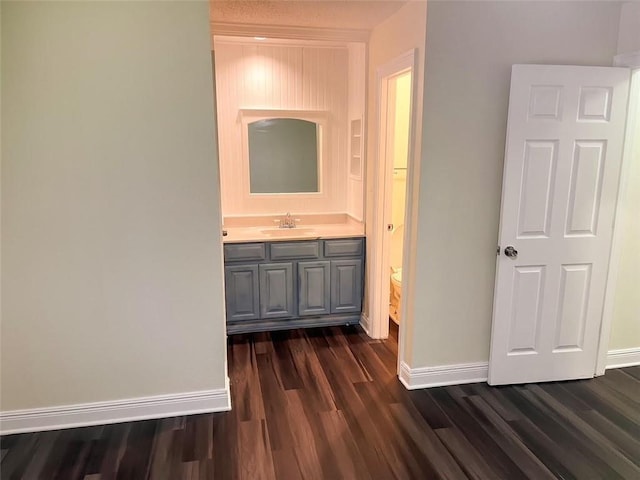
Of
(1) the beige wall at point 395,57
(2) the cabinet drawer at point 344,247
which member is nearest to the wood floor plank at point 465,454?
(1) the beige wall at point 395,57

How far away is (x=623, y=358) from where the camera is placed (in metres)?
3.22

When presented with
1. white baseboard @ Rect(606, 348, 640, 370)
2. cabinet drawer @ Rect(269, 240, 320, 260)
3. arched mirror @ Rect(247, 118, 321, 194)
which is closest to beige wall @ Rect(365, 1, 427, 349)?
cabinet drawer @ Rect(269, 240, 320, 260)

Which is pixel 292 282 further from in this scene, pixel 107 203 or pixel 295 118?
pixel 107 203

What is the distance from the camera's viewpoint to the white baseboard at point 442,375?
9.51 feet

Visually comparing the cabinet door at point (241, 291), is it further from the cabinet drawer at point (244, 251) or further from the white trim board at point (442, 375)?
the white trim board at point (442, 375)

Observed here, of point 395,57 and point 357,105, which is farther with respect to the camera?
point 357,105

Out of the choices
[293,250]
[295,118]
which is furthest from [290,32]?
[293,250]

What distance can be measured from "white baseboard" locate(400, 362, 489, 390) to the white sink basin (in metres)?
1.41

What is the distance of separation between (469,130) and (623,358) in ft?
6.75

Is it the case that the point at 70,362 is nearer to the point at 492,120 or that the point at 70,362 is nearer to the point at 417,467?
the point at 417,467

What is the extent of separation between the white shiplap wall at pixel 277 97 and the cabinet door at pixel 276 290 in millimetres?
737

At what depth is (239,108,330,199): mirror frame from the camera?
3.99 meters

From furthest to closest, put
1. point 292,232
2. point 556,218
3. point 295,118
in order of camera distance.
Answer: point 295,118 < point 292,232 < point 556,218

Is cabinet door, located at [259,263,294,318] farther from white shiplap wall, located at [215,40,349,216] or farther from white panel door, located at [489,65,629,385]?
white panel door, located at [489,65,629,385]
